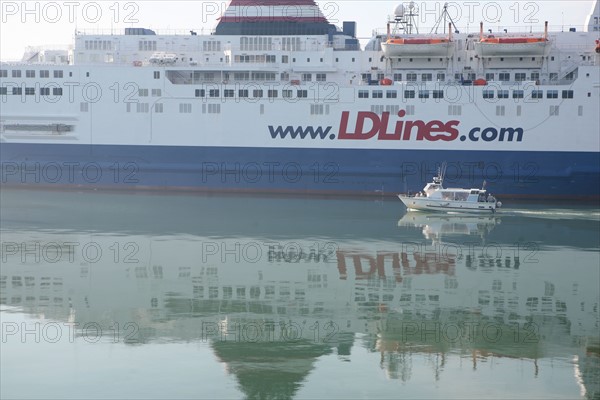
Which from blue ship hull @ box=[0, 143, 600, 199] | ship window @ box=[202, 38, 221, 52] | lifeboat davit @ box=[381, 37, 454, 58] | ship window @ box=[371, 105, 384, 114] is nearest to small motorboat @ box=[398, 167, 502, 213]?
blue ship hull @ box=[0, 143, 600, 199]

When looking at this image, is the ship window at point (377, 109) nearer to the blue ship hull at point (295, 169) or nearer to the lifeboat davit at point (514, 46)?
the blue ship hull at point (295, 169)

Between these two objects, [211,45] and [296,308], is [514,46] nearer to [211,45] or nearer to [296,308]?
[211,45]

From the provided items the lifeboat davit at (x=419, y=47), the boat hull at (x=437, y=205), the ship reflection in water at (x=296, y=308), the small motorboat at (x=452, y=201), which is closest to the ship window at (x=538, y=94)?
the lifeboat davit at (x=419, y=47)

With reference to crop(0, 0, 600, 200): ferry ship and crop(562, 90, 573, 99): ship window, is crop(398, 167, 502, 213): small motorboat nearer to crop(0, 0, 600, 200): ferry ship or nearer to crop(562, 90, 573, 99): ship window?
crop(0, 0, 600, 200): ferry ship

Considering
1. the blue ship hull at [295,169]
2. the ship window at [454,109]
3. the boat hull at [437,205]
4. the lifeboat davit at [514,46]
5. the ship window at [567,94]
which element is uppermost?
the lifeboat davit at [514,46]

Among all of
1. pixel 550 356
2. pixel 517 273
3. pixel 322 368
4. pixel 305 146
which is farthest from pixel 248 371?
pixel 305 146

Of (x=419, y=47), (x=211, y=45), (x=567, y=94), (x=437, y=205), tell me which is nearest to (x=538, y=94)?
(x=567, y=94)

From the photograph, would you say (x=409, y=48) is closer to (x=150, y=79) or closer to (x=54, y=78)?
(x=150, y=79)

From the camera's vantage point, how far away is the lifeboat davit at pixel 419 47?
1188 inches

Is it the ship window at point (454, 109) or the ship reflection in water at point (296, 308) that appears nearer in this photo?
the ship reflection in water at point (296, 308)

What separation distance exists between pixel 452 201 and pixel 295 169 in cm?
571

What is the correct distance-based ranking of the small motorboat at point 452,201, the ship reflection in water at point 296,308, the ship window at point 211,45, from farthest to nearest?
the ship window at point 211,45 < the small motorboat at point 452,201 < the ship reflection in water at point 296,308

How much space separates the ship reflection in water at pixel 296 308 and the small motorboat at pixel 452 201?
2.72 meters

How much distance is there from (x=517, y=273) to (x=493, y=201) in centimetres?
1025
